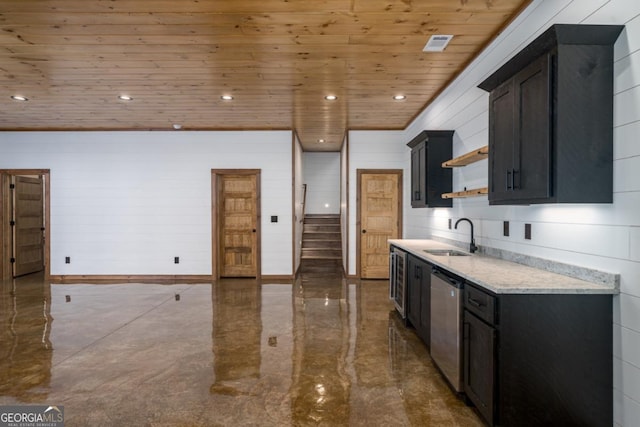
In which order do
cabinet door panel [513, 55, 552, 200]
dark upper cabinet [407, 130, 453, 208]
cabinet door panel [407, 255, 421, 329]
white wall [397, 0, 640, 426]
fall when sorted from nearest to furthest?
white wall [397, 0, 640, 426], cabinet door panel [513, 55, 552, 200], cabinet door panel [407, 255, 421, 329], dark upper cabinet [407, 130, 453, 208]

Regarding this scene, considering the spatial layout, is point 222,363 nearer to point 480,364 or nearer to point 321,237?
point 480,364

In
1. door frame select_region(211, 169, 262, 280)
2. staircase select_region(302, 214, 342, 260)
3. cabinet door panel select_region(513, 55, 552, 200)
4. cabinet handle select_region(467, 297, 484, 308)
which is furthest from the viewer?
staircase select_region(302, 214, 342, 260)

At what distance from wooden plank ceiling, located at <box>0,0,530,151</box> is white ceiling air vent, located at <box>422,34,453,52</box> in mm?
70

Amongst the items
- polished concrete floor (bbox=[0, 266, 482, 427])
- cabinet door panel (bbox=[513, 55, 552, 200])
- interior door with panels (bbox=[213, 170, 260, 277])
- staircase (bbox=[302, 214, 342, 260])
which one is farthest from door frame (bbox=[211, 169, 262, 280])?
cabinet door panel (bbox=[513, 55, 552, 200])

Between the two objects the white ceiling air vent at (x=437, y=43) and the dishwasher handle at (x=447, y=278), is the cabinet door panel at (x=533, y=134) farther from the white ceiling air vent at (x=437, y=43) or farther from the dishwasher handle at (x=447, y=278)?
the white ceiling air vent at (x=437, y=43)

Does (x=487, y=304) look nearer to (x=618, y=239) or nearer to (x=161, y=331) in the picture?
(x=618, y=239)

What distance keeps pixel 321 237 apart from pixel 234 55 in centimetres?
622

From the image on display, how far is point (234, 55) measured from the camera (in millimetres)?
3604

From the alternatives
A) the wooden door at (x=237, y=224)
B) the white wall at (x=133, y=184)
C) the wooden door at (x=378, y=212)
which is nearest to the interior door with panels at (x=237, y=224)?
the wooden door at (x=237, y=224)

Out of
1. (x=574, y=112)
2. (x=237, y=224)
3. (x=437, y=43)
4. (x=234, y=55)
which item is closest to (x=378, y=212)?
(x=237, y=224)

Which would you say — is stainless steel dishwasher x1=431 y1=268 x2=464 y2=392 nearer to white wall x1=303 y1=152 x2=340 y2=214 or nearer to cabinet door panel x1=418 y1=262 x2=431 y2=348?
cabinet door panel x1=418 y1=262 x2=431 y2=348

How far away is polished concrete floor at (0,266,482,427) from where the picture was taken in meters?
2.42

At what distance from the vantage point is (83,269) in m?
6.87

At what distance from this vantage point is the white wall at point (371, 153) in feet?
22.4
